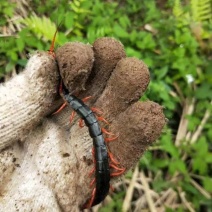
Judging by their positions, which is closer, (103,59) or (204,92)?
(103,59)

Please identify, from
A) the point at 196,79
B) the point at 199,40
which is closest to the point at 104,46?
the point at 196,79

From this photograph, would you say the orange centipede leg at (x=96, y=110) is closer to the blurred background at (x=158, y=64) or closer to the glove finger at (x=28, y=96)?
the glove finger at (x=28, y=96)

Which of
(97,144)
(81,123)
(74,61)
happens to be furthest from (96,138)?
(74,61)

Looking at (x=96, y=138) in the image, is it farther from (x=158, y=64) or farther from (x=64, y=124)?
(x=158, y=64)

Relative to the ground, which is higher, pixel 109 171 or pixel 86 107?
pixel 86 107

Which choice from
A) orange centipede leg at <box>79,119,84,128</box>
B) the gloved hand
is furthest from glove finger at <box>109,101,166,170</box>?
orange centipede leg at <box>79,119,84,128</box>

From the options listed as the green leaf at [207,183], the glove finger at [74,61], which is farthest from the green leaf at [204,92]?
the glove finger at [74,61]

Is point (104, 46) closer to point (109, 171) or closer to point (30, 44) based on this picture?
point (109, 171)
